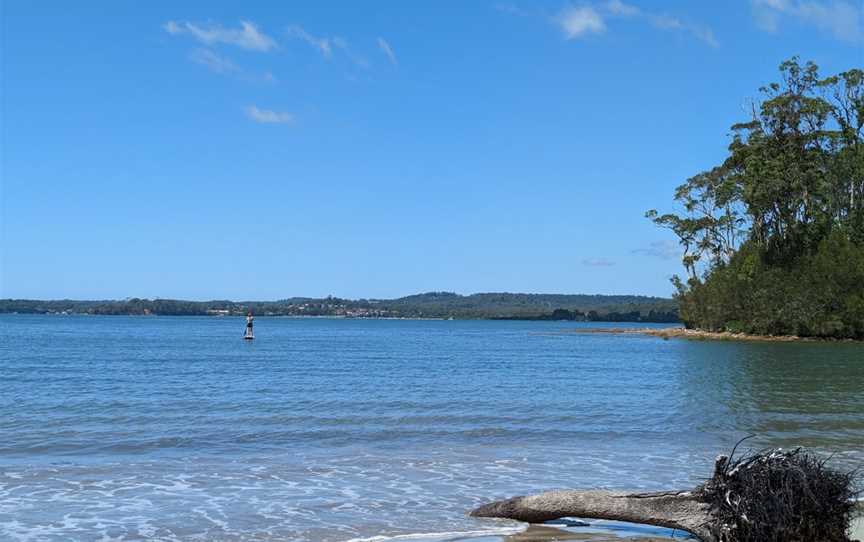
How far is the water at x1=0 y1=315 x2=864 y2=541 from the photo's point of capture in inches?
374

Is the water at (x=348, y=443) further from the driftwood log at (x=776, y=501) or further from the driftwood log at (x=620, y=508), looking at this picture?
the driftwood log at (x=776, y=501)

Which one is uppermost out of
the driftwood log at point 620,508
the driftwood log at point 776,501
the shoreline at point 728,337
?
the shoreline at point 728,337

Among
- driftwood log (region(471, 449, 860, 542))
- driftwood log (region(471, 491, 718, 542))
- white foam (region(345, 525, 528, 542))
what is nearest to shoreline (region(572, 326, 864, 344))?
driftwood log (region(471, 491, 718, 542))

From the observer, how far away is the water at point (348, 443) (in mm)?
9492

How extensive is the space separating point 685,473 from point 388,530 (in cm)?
501

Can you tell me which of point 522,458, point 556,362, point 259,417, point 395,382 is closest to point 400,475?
point 522,458

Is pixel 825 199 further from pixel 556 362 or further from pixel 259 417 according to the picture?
pixel 259 417

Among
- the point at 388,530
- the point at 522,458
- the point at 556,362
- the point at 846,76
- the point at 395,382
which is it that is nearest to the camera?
the point at 388,530

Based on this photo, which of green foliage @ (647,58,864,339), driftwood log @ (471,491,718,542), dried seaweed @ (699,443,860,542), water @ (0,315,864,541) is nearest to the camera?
dried seaweed @ (699,443,860,542)

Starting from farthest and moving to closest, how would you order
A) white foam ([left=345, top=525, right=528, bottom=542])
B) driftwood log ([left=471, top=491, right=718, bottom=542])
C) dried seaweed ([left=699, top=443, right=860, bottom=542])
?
white foam ([left=345, top=525, right=528, bottom=542]) < driftwood log ([left=471, top=491, right=718, bottom=542]) < dried seaweed ([left=699, top=443, right=860, bottom=542])

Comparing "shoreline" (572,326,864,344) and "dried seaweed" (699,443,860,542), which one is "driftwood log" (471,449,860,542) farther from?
"shoreline" (572,326,864,344)

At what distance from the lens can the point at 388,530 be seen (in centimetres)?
888

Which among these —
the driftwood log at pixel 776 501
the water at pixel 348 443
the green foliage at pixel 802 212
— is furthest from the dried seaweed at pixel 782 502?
the green foliage at pixel 802 212

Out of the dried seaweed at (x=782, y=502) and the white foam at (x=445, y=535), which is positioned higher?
the dried seaweed at (x=782, y=502)
